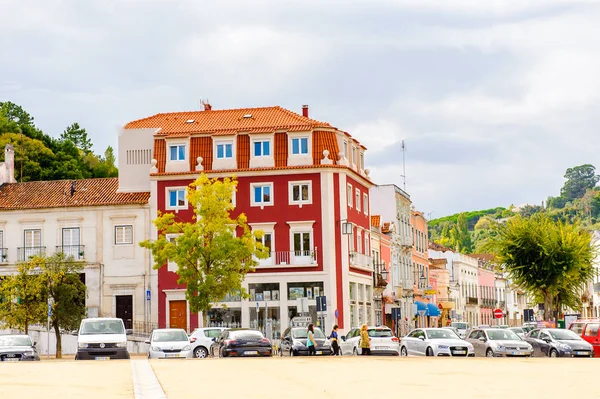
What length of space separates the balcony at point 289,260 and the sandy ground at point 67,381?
32.7 metres

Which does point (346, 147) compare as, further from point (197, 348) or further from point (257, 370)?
point (257, 370)

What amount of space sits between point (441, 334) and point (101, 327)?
45.7ft

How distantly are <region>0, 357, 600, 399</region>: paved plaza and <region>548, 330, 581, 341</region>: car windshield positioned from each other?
10361 millimetres

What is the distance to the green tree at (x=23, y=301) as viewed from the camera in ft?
198

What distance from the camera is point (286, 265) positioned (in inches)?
2613

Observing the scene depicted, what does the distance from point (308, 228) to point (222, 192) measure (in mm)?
9939

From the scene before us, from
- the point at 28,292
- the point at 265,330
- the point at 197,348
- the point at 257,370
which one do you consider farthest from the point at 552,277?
the point at 257,370

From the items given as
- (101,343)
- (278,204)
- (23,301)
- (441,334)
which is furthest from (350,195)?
(101,343)

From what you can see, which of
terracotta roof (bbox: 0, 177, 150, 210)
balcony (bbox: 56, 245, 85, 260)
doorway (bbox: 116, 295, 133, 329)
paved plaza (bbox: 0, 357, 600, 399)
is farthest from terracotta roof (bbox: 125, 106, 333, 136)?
paved plaza (bbox: 0, 357, 600, 399)

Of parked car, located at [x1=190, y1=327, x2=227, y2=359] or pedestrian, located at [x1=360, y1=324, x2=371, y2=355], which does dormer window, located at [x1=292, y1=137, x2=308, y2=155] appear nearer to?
parked car, located at [x1=190, y1=327, x2=227, y2=359]

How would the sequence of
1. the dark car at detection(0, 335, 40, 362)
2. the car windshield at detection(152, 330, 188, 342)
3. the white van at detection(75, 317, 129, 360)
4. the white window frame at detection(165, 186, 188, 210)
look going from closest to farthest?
the white van at detection(75, 317, 129, 360) < the dark car at detection(0, 335, 40, 362) < the car windshield at detection(152, 330, 188, 342) < the white window frame at detection(165, 186, 188, 210)

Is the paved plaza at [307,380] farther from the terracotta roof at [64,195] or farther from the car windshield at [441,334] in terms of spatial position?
the terracotta roof at [64,195]

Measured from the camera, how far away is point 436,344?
138 feet

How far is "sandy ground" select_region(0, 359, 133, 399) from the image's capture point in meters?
20.8
